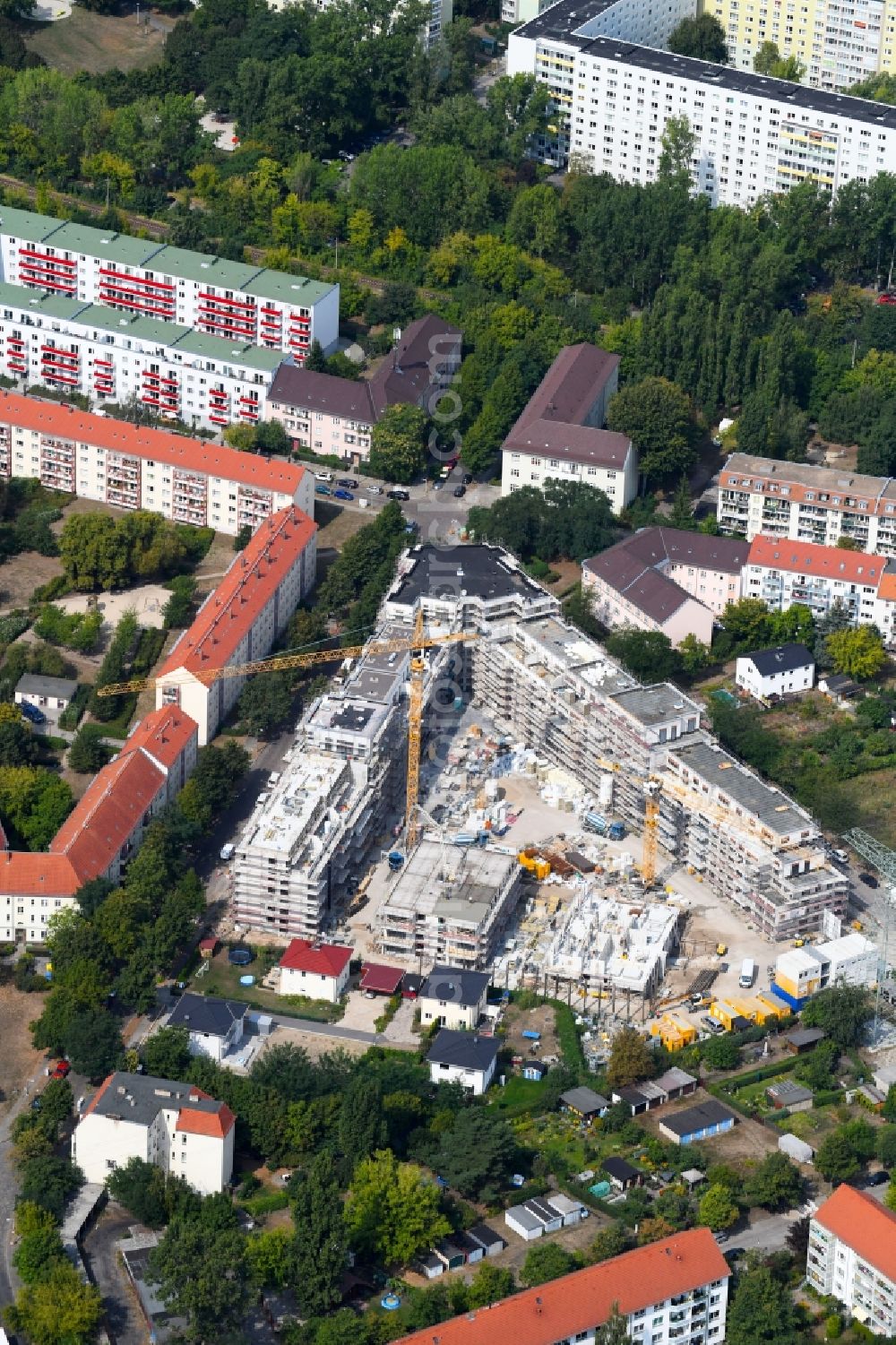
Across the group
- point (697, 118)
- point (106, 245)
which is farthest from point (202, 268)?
point (697, 118)

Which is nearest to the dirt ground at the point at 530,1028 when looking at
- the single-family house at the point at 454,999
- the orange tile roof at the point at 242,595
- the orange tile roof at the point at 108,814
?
the single-family house at the point at 454,999

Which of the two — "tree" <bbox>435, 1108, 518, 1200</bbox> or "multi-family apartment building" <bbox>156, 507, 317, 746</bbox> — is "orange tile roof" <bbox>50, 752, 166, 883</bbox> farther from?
"tree" <bbox>435, 1108, 518, 1200</bbox>

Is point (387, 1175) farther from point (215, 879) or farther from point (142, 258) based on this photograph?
point (142, 258)

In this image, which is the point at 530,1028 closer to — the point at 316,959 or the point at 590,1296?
the point at 316,959

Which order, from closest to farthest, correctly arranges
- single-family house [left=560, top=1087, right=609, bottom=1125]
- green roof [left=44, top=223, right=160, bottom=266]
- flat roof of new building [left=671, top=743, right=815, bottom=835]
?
1. single-family house [left=560, top=1087, right=609, bottom=1125]
2. flat roof of new building [left=671, top=743, right=815, bottom=835]
3. green roof [left=44, top=223, right=160, bottom=266]

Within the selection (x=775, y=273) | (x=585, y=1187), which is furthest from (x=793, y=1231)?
(x=775, y=273)

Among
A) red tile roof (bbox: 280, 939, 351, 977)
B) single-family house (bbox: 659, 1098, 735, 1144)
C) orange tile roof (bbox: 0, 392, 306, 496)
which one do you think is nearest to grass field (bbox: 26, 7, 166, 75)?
orange tile roof (bbox: 0, 392, 306, 496)
